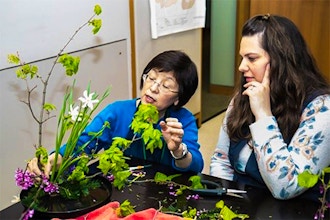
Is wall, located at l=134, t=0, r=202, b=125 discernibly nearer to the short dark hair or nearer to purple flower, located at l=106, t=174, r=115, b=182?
the short dark hair

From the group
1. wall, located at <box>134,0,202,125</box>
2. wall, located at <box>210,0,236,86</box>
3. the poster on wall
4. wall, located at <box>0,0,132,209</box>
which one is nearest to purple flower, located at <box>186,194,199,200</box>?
wall, located at <box>0,0,132,209</box>

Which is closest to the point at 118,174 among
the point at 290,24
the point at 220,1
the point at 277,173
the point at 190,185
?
the point at 190,185

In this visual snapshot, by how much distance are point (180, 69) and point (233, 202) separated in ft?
1.93

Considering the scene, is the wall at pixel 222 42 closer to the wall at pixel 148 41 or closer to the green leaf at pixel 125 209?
the wall at pixel 148 41

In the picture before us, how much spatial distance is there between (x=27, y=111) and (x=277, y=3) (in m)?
2.11

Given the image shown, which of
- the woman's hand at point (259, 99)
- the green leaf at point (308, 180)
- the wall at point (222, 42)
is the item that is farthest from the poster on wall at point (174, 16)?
the green leaf at point (308, 180)

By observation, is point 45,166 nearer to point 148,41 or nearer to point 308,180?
point 308,180

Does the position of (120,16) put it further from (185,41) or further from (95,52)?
(185,41)

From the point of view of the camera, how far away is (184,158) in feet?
4.53

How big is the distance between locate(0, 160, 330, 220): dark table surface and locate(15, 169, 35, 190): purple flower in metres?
0.07

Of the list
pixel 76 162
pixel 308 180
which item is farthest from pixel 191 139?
pixel 308 180

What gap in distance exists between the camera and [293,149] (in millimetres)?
1303

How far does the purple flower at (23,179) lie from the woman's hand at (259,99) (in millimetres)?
688

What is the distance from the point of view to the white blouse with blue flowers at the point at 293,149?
48.9 inches
